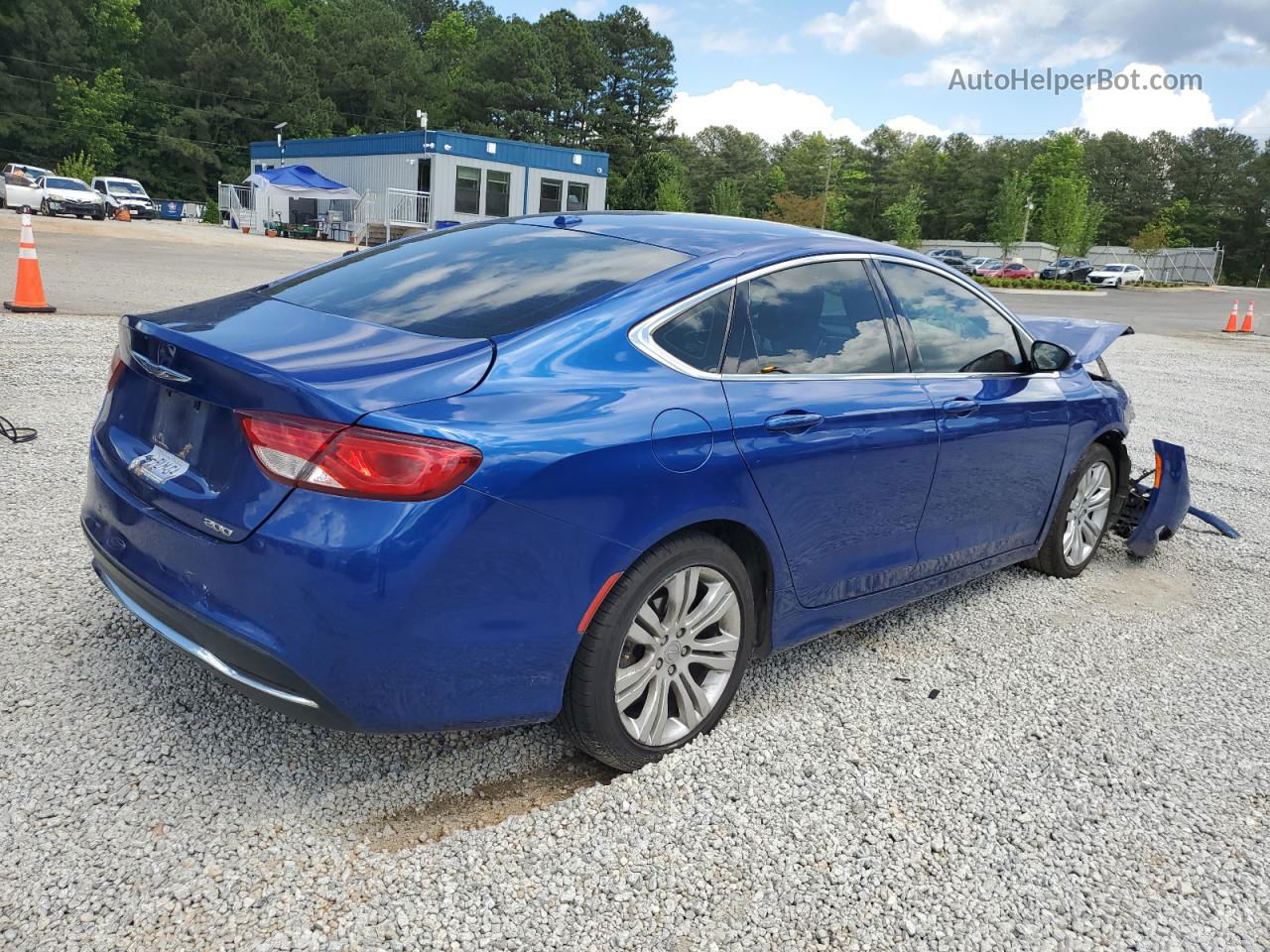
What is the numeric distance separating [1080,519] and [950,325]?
1.61m

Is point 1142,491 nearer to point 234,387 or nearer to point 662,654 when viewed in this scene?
point 662,654

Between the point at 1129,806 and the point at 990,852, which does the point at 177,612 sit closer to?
the point at 990,852

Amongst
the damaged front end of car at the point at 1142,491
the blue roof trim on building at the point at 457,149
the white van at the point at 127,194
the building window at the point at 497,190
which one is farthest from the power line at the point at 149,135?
the damaged front end of car at the point at 1142,491

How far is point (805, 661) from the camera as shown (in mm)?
3793

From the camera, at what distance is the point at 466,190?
43.6m

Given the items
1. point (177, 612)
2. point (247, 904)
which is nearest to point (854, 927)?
point (247, 904)

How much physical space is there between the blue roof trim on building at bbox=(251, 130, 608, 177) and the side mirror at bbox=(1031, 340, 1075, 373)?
4045 cm

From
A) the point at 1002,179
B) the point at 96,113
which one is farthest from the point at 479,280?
the point at 1002,179

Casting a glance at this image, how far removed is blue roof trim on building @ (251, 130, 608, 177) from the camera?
4206 centimetres

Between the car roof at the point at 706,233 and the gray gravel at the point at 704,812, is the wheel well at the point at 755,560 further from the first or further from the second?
the car roof at the point at 706,233

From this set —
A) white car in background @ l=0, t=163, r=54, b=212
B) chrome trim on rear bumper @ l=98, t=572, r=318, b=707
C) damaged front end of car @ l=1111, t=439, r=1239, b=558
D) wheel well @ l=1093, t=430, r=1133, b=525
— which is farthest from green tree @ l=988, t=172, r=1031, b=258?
chrome trim on rear bumper @ l=98, t=572, r=318, b=707

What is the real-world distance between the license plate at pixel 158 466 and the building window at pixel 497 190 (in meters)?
43.4

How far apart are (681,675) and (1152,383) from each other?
40.5 feet

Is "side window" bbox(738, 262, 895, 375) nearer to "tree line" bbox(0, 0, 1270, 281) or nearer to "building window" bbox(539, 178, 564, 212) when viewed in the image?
"building window" bbox(539, 178, 564, 212)
